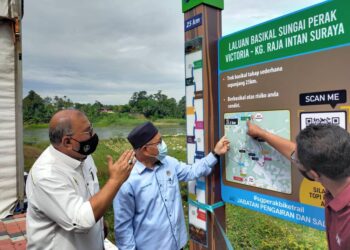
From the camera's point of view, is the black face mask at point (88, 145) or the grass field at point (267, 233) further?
the grass field at point (267, 233)

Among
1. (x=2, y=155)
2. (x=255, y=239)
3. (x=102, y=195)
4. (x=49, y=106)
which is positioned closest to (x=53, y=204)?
(x=102, y=195)

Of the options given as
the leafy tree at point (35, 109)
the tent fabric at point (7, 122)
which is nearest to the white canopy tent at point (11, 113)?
the tent fabric at point (7, 122)

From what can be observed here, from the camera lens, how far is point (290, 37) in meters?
1.77

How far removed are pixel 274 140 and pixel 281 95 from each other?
28 centimetres

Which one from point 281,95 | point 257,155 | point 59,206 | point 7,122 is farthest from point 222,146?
point 7,122

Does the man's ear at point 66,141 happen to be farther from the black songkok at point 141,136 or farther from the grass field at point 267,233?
the grass field at point 267,233

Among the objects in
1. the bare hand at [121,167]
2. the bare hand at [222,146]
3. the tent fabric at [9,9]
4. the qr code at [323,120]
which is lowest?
the bare hand at [121,167]

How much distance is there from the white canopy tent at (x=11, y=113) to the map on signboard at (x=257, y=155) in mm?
3802

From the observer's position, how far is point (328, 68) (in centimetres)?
157

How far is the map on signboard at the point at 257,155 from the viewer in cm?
183

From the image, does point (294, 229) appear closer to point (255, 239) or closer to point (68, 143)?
point (255, 239)

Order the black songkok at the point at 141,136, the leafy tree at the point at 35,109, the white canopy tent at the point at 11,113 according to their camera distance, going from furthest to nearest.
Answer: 1. the leafy tree at the point at 35,109
2. the white canopy tent at the point at 11,113
3. the black songkok at the point at 141,136

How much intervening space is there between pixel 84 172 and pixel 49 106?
21.2ft

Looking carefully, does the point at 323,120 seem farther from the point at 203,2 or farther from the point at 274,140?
the point at 203,2
